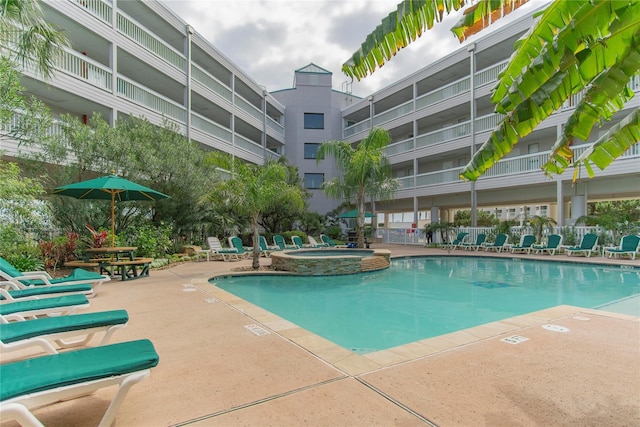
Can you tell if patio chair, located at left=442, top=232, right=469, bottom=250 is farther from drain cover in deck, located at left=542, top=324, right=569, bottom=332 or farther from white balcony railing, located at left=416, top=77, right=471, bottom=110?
drain cover in deck, located at left=542, top=324, right=569, bottom=332

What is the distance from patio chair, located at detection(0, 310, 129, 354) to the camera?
266 cm

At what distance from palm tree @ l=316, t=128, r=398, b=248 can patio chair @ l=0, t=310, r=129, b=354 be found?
1389 centimetres

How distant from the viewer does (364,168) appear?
16.2m

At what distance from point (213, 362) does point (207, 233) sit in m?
14.8

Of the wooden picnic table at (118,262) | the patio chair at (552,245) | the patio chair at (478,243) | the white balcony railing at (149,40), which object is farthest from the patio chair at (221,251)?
the patio chair at (552,245)

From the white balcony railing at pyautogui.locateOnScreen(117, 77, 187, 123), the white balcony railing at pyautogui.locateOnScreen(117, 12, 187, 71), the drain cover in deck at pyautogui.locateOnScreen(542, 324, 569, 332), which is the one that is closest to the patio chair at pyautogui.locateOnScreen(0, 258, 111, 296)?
the drain cover in deck at pyautogui.locateOnScreen(542, 324, 569, 332)

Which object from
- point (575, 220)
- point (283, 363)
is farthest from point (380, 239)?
point (283, 363)

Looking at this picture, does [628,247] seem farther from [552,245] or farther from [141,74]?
[141,74]

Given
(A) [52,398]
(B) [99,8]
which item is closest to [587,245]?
(A) [52,398]

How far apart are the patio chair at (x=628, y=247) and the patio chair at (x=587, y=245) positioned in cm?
70

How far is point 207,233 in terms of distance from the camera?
1742cm

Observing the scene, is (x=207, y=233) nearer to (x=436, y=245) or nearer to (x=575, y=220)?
(x=436, y=245)

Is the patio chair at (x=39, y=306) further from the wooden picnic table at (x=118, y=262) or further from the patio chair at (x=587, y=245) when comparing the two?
the patio chair at (x=587, y=245)

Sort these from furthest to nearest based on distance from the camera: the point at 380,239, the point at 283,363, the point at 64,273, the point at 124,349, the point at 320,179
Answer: the point at 320,179
the point at 380,239
the point at 64,273
the point at 283,363
the point at 124,349
